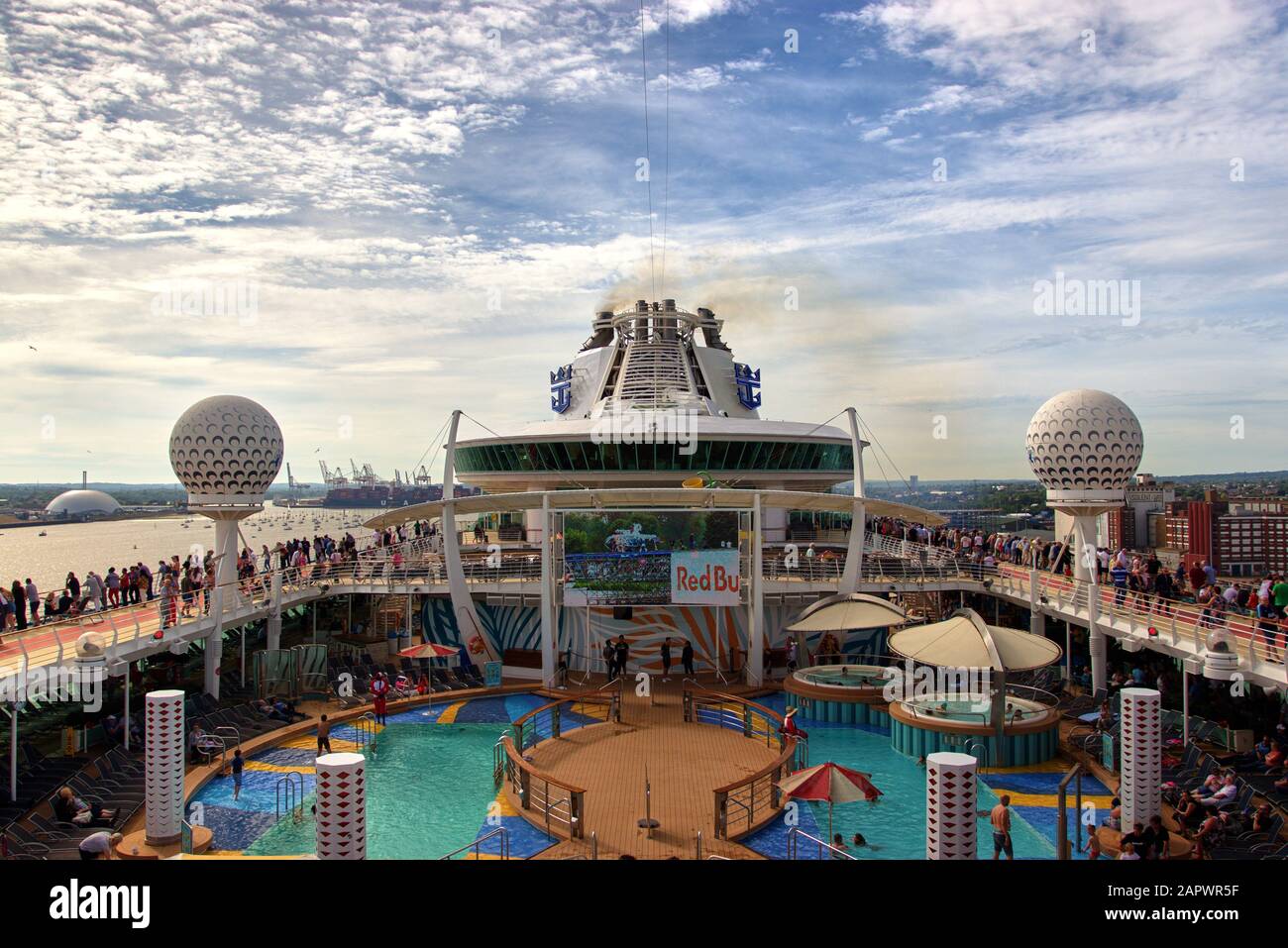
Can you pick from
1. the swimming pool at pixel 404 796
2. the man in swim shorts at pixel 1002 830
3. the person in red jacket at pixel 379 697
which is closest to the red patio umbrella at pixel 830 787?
the man in swim shorts at pixel 1002 830

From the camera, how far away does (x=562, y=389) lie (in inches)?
1374

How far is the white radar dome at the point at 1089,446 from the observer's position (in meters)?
18.6

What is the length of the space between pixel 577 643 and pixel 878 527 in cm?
2004

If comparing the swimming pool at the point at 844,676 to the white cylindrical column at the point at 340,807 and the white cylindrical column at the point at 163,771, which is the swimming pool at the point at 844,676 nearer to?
the white cylindrical column at the point at 340,807

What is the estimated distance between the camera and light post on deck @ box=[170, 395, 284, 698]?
18.4 metres

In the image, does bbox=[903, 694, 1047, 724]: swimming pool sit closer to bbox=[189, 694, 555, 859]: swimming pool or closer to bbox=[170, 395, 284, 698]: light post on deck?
bbox=[189, 694, 555, 859]: swimming pool

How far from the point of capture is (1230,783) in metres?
11.3

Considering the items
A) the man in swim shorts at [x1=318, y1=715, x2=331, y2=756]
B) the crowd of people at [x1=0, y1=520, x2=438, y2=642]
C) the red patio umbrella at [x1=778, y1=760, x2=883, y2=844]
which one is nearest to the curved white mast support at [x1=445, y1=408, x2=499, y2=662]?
the crowd of people at [x1=0, y1=520, x2=438, y2=642]

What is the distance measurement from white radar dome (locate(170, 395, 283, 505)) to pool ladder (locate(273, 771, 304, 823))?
7.43 metres

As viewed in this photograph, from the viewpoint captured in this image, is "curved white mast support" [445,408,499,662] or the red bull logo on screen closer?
the red bull logo on screen

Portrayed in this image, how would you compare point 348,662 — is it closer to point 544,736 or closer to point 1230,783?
point 544,736

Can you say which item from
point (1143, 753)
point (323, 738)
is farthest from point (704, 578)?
point (1143, 753)

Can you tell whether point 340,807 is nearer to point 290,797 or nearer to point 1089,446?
point 290,797
